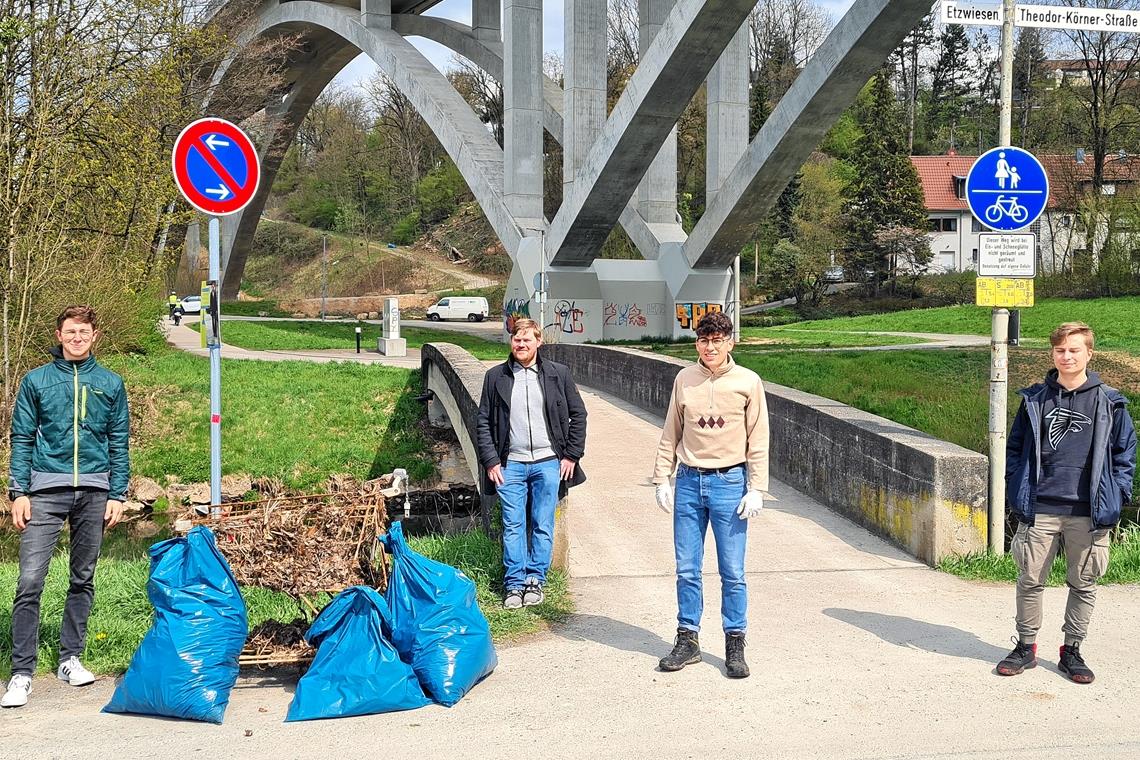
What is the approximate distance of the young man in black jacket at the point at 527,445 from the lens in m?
5.92

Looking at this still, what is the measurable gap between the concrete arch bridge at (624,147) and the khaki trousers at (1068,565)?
17.5 meters

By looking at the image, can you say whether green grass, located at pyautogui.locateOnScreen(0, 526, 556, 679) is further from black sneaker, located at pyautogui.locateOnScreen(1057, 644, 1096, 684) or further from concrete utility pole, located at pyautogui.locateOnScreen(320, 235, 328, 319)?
concrete utility pole, located at pyautogui.locateOnScreen(320, 235, 328, 319)

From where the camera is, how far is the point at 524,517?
19.7ft

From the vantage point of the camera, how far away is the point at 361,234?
74.3 m

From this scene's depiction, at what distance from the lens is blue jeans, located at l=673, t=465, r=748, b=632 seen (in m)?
4.89

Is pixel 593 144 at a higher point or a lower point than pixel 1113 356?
higher

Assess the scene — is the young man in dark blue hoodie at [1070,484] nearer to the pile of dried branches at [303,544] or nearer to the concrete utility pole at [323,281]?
the pile of dried branches at [303,544]

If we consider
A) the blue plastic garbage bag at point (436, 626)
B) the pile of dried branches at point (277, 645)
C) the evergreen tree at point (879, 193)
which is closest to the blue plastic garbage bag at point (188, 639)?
the pile of dried branches at point (277, 645)

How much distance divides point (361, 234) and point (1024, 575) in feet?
237

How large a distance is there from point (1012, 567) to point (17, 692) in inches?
214

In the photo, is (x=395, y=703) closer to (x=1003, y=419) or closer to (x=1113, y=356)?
(x=1003, y=419)

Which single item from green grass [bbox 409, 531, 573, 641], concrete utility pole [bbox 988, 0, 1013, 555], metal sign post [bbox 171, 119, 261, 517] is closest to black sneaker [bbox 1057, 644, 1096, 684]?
concrete utility pole [bbox 988, 0, 1013, 555]

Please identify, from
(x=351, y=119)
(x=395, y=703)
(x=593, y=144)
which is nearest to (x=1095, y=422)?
(x=395, y=703)

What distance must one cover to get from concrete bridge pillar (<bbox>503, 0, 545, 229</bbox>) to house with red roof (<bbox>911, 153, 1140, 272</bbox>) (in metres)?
11.9
